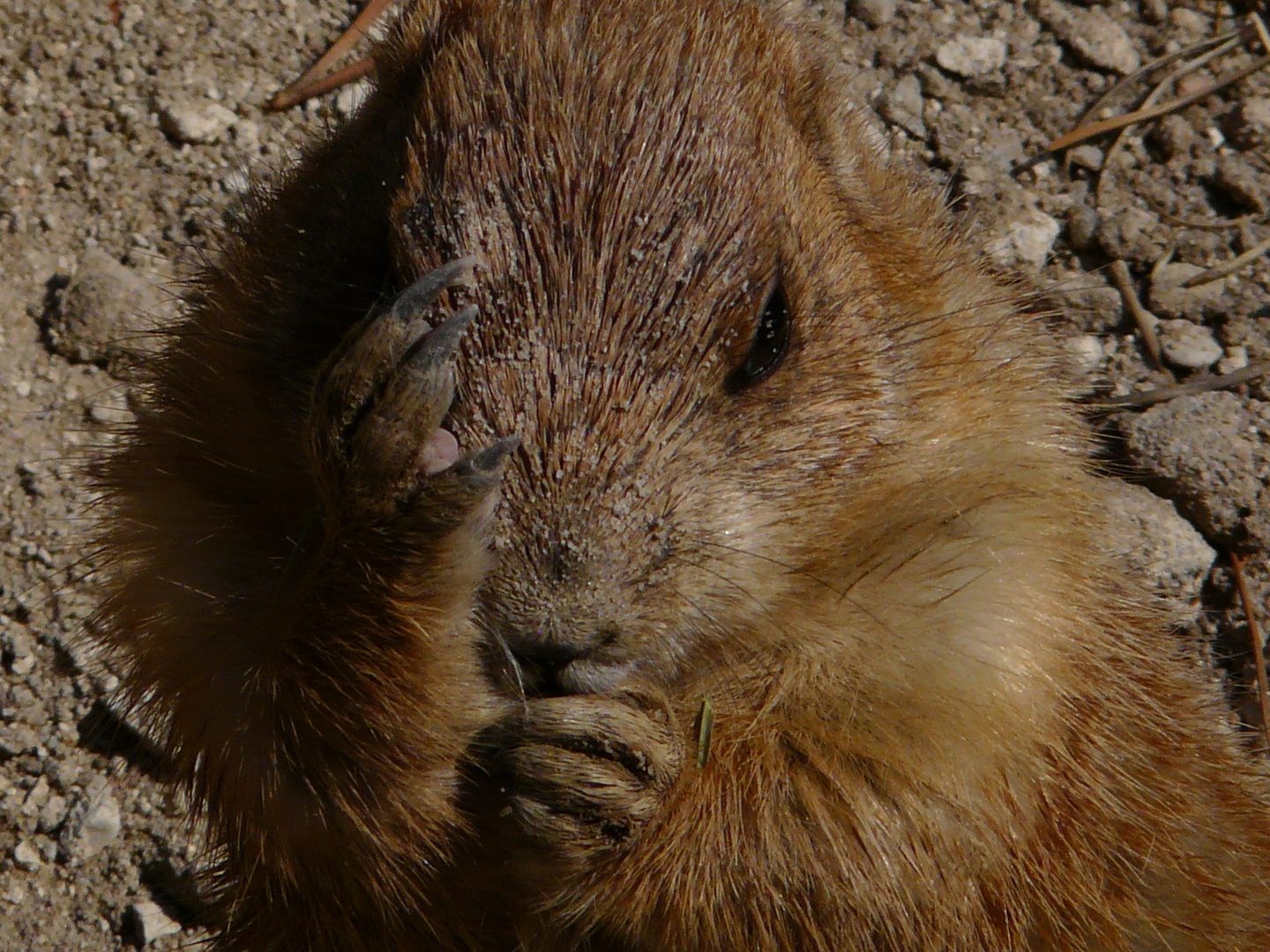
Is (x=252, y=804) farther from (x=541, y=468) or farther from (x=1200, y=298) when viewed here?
(x=1200, y=298)

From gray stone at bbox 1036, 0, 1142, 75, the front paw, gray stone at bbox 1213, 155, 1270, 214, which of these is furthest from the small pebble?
the front paw

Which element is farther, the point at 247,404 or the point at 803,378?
the point at 247,404

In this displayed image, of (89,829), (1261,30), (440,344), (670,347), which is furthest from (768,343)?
(1261,30)

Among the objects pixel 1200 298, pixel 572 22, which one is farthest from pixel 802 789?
pixel 1200 298

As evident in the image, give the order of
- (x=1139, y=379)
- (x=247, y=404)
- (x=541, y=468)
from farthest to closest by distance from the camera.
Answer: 1. (x=1139, y=379)
2. (x=247, y=404)
3. (x=541, y=468)

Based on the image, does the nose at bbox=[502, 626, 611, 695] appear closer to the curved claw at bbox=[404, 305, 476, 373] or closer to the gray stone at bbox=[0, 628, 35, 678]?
the curved claw at bbox=[404, 305, 476, 373]

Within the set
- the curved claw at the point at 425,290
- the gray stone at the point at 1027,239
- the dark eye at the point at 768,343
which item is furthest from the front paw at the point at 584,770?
the gray stone at the point at 1027,239

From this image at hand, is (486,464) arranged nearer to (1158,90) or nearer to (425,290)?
(425,290)
